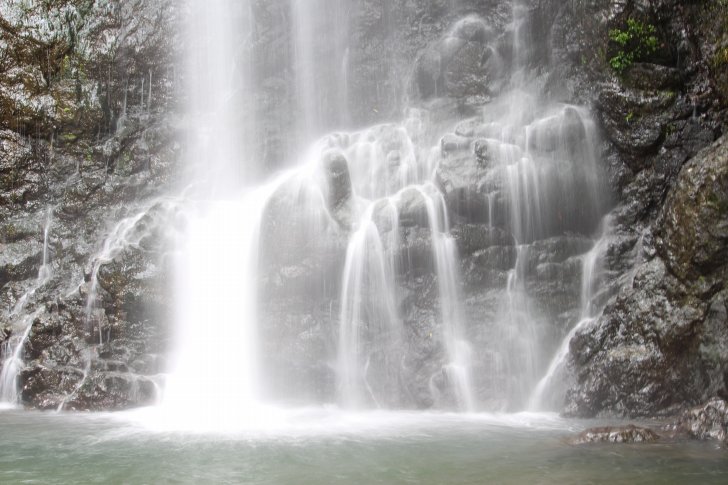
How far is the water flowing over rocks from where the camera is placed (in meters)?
11.2

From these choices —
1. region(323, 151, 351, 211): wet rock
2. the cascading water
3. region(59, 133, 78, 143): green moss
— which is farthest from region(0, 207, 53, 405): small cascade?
region(323, 151, 351, 211): wet rock

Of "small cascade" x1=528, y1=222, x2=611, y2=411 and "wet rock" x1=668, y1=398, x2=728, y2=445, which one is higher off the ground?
"small cascade" x1=528, y1=222, x2=611, y2=411

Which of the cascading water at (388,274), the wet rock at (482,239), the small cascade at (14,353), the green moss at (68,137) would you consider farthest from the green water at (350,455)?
the green moss at (68,137)

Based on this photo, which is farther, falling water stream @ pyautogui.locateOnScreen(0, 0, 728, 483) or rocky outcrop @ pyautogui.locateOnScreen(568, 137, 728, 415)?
rocky outcrop @ pyautogui.locateOnScreen(568, 137, 728, 415)

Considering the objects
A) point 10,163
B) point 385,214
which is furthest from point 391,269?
point 10,163

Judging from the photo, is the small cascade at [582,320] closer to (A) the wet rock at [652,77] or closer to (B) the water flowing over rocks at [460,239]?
(B) the water flowing over rocks at [460,239]

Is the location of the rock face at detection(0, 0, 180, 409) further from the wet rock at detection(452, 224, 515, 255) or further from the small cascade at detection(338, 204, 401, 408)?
the wet rock at detection(452, 224, 515, 255)

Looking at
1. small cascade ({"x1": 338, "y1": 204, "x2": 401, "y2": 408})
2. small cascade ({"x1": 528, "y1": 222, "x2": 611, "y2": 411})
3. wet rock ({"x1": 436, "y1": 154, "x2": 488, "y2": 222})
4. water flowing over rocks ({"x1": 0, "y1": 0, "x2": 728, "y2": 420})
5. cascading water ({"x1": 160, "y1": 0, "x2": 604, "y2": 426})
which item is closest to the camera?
water flowing over rocks ({"x1": 0, "y1": 0, "x2": 728, "y2": 420})

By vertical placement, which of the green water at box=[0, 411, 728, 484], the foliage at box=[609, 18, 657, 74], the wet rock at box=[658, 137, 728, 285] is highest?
the foliage at box=[609, 18, 657, 74]

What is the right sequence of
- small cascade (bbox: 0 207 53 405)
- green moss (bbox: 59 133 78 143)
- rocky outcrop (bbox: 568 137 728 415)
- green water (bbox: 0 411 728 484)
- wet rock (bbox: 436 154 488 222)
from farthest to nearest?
green moss (bbox: 59 133 78 143) → wet rock (bbox: 436 154 488 222) → small cascade (bbox: 0 207 53 405) → rocky outcrop (bbox: 568 137 728 415) → green water (bbox: 0 411 728 484)

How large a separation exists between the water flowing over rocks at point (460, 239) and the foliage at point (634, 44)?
→ 205 millimetres

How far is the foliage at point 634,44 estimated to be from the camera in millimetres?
14359

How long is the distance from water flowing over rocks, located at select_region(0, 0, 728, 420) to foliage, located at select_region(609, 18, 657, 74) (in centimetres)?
21

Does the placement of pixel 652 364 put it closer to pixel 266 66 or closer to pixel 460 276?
pixel 460 276
